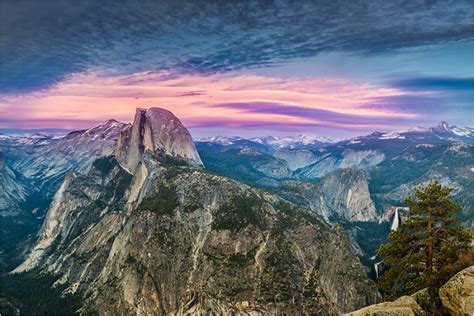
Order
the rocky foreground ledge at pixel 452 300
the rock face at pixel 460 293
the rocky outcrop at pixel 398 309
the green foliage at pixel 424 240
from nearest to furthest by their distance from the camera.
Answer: the rock face at pixel 460 293
the rocky foreground ledge at pixel 452 300
the rocky outcrop at pixel 398 309
the green foliage at pixel 424 240

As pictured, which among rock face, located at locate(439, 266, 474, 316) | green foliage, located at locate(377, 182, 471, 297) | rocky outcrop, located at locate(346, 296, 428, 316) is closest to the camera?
rock face, located at locate(439, 266, 474, 316)

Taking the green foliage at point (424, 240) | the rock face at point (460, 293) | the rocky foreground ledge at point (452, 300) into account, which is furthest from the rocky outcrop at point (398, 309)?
the green foliage at point (424, 240)

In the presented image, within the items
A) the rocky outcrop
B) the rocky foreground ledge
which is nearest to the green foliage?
the rocky outcrop

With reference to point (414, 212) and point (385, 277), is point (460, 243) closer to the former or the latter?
point (414, 212)

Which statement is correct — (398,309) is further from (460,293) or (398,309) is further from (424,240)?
(424,240)

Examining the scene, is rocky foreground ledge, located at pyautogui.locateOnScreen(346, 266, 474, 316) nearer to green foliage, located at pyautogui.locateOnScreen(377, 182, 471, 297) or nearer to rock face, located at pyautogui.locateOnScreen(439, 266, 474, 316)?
rock face, located at pyautogui.locateOnScreen(439, 266, 474, 316)

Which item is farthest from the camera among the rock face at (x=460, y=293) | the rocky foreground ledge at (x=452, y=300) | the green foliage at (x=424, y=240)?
the green foliage at (x=424, y=240)

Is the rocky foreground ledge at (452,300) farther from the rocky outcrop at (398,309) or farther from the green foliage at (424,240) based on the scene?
the green foliage at (424,240)

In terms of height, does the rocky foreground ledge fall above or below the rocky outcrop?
above
